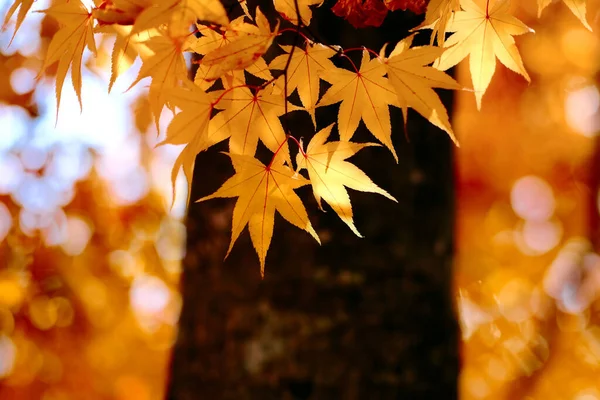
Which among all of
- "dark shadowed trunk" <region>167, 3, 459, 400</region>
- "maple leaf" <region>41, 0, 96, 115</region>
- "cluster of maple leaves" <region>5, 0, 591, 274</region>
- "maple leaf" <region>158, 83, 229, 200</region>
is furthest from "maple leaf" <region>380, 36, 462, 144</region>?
"dark shadowed trunk" <region>167, 3, 459, 400</region>

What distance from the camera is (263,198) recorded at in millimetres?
678

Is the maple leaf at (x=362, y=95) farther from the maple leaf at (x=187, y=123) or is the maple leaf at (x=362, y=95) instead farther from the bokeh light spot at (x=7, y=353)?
the bokeh light spot at (x=7, y=353)

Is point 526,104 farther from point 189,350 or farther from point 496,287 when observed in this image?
point 189,350

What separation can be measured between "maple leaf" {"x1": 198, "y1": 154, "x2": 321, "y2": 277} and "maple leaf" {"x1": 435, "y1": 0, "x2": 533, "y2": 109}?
0.83ft

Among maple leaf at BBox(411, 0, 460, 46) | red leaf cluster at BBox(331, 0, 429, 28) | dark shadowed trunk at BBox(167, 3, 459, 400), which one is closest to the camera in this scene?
maple leaf at BBox(411, 0, 460, 46)

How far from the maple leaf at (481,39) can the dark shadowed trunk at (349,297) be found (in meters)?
0.56

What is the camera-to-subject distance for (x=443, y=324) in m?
1.25

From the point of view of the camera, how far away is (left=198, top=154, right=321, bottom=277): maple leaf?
25.8 inches

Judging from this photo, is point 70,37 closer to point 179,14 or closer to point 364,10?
point 179,14

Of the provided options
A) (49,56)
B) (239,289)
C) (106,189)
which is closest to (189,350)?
(239,289)

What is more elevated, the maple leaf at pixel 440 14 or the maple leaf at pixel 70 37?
the maple leaf at pixel 440 14

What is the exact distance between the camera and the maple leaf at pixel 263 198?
0.66 m

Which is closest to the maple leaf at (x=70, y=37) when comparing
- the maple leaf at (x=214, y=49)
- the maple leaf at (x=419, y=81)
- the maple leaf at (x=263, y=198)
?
the maple leaf at (x=214, y=49)

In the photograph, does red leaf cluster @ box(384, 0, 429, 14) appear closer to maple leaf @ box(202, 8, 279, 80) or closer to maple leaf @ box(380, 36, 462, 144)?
maple leaf @ box(380, 36, 462, 144)
